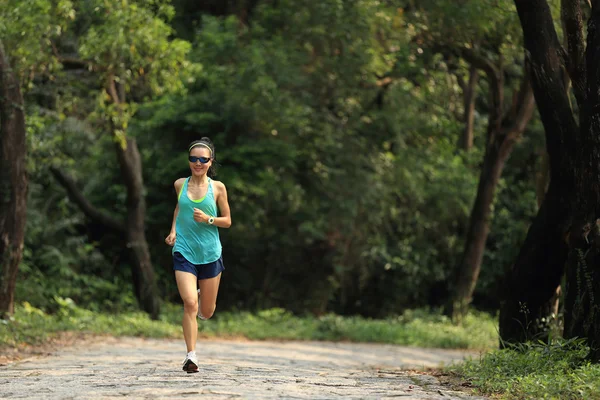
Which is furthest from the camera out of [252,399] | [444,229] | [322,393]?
[444,229]

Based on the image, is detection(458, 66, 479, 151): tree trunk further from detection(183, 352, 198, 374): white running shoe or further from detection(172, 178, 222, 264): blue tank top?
detection(183, 352, 198, 374): white running shoe

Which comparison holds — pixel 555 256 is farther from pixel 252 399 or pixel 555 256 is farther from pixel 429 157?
pixel 429 157

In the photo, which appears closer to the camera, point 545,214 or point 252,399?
point 252,399

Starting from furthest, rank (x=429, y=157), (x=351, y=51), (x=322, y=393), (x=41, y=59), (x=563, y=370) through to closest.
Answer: (x=429, y=157) < (x=351, y=51) < (x=41, y=59) < (x=563, y=370) < (x=322, y=393)

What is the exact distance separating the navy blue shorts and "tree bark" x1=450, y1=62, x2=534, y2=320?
1461 centimetres

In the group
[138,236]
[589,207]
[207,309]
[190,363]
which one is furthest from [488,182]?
[190,363]

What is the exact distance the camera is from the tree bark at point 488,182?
24031 millimetres

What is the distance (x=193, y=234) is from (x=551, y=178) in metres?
4.99

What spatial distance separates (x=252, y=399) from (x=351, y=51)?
1995 cm

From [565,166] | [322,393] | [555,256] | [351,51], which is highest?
[351,51]

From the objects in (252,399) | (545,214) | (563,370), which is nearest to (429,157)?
(545,214)

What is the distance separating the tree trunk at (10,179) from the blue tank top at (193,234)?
24.0 ft

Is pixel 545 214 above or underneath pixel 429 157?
underneath

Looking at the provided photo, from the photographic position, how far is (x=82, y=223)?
87.5ft
